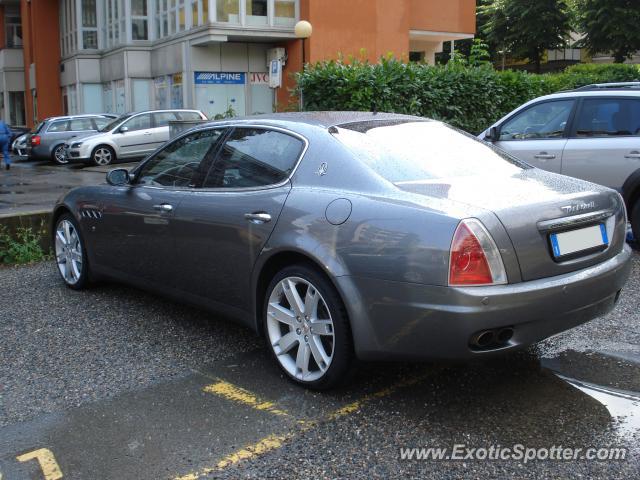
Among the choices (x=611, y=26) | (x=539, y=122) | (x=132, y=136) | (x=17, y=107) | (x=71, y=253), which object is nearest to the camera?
(x=71, y=253)

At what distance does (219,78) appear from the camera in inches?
1004

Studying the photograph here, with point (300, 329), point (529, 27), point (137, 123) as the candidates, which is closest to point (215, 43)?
point (137, 123)

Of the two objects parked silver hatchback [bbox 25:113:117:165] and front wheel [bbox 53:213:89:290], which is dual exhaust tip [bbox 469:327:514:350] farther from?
parked silver hatchback [bbox 25:113:117:165]

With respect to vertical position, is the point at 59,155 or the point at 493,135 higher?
the point at 493,135

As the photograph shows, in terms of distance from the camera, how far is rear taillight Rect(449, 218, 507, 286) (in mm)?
3344

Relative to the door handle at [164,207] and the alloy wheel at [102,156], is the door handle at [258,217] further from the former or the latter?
the alloy wheel at [102,156]

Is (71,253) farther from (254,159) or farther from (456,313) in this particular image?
(456,313)

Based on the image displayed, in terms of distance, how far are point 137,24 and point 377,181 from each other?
27142 mm

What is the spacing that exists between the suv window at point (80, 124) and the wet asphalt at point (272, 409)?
20.2m

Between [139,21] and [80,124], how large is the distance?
658cm

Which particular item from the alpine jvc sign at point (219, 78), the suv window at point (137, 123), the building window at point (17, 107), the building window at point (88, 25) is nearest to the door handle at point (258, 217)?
the suv window at point (137, 123)

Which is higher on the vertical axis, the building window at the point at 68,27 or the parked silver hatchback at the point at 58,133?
the building window at the point at 68,27

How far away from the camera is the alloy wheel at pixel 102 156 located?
20828mm

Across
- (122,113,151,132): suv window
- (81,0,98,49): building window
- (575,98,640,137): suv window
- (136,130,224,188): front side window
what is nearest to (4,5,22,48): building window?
(81,0,98,49): building window
